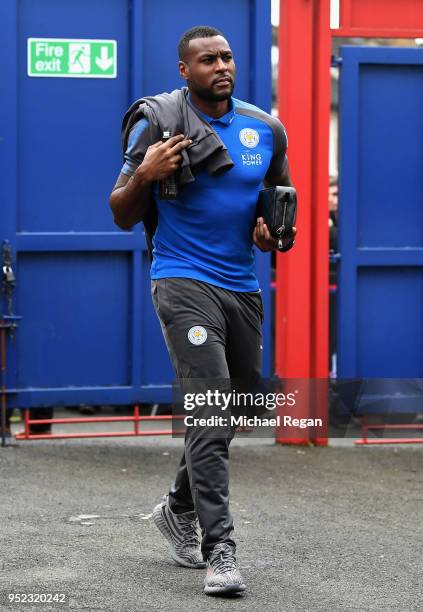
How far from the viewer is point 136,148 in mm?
5148

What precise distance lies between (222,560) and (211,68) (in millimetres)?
1924

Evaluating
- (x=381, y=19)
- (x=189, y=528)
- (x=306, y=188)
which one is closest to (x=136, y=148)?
(x=189, y=528)

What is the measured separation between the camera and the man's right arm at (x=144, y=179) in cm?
499

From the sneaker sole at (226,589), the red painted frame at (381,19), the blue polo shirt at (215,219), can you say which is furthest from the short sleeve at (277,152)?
the red painted frame at (381,19)

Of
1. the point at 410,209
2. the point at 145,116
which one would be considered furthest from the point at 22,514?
the point at 410,209

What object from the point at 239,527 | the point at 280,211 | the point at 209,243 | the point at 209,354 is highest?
the point at 280,211

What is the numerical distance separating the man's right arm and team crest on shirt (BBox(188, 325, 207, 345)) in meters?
0.50

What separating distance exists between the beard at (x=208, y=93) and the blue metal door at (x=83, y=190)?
110 inches

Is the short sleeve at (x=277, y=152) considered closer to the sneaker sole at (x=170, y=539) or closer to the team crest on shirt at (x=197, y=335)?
the team crest on shirt at (x=197, y=335)

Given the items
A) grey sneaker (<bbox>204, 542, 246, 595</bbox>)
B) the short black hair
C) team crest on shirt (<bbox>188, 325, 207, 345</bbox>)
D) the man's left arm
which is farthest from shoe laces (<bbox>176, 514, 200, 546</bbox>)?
the short black hair

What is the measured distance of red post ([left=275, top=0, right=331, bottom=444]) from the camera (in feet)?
26.9

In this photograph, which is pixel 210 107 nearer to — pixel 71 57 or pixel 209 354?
pixel 209 354

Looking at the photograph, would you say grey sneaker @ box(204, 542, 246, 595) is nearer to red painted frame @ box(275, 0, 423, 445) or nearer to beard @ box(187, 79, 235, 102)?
beard @ box(187, 79, 235, 102)

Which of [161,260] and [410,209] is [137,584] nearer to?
[161,260]
